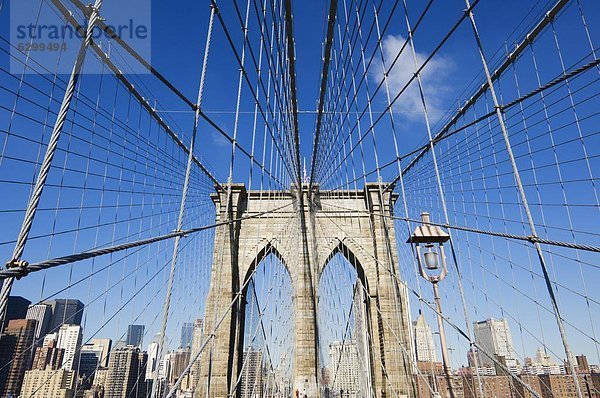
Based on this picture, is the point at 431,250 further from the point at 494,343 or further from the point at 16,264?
the point at 16,264

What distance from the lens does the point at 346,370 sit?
14102 mm

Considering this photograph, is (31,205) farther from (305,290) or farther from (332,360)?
(332,360)

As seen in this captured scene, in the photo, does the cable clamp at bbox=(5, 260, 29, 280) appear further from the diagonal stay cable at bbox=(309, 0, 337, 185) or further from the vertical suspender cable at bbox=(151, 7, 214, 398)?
the diagonal stay cable at bbox=(309, 0, 337, 185)

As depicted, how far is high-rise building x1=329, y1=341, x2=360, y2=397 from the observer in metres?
12.4

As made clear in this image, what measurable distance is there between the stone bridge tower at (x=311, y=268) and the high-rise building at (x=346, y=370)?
2.63 m

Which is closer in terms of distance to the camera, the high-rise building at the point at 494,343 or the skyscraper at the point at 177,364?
the high-rise building at the point at 494,343

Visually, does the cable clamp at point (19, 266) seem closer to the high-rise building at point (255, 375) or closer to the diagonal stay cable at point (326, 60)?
the diagonal stay cable at point (326, 60)

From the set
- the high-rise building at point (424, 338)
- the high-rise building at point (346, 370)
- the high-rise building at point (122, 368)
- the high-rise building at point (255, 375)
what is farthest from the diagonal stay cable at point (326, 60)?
the high-rise building at point (122, 368)

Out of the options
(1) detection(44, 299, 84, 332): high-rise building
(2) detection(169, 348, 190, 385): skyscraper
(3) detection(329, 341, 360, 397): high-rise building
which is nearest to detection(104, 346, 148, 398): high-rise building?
(2) detection(169, 348, 190, 385): skyscraper

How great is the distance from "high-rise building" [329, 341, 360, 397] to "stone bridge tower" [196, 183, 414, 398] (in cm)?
263

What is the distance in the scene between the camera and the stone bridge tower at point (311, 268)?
9.19m

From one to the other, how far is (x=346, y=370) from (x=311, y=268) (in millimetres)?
6164

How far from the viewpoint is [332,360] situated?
14.9 metres

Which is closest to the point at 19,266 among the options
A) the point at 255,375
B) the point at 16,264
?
the point at 16,264
